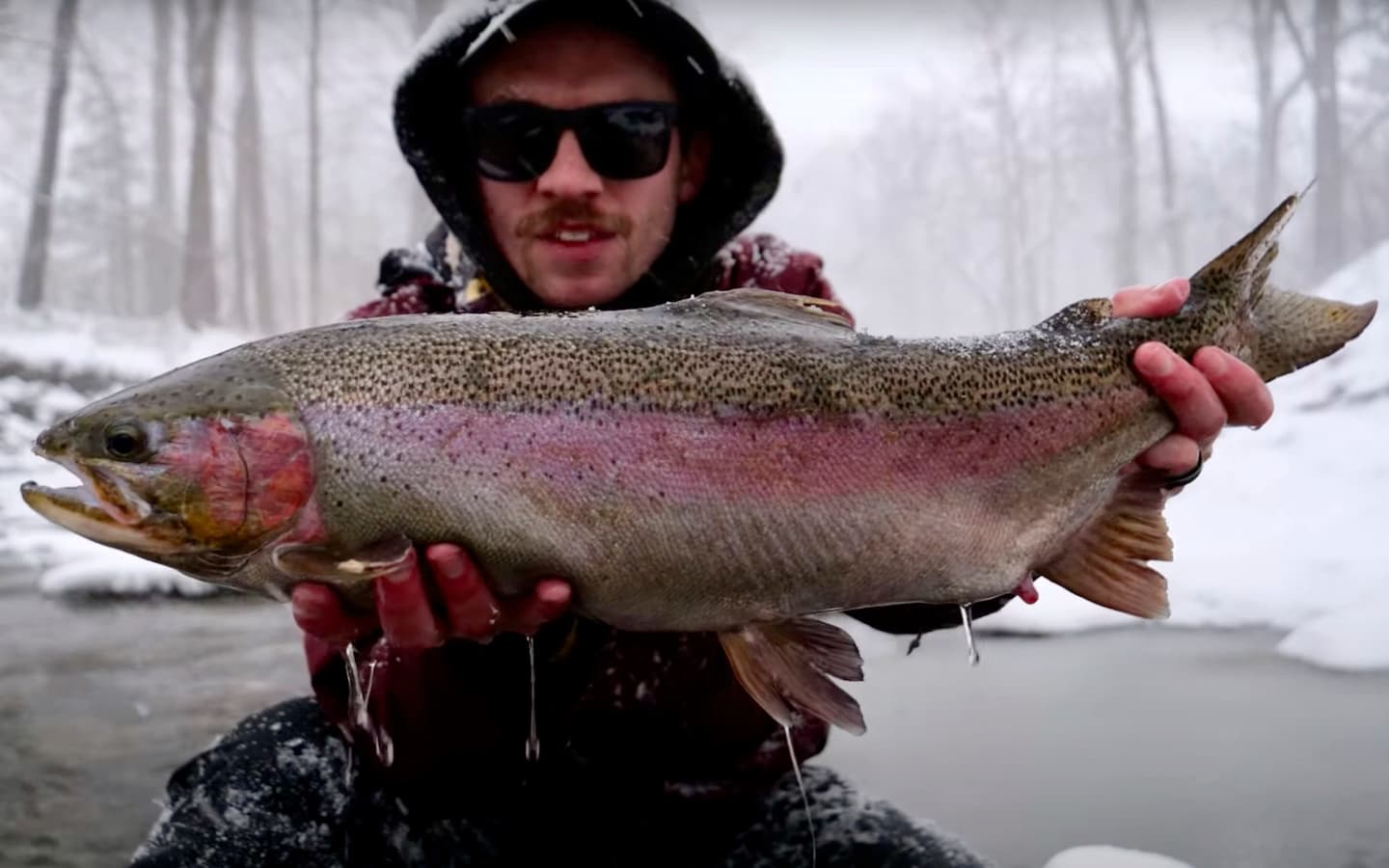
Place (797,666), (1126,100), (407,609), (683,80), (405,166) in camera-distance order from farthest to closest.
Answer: (1126,100) → (405,166) → (683,80) → (797,666) → (407,609)

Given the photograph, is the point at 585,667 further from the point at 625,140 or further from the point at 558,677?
the point at 625,140

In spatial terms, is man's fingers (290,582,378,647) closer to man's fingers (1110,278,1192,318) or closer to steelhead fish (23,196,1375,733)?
steelhead fish (23,196,1375,733)

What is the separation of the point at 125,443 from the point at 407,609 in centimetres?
55

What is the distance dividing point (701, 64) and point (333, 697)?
6.93ft

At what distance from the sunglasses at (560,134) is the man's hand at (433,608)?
1430 mm

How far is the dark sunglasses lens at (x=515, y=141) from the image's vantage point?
9.38 feet

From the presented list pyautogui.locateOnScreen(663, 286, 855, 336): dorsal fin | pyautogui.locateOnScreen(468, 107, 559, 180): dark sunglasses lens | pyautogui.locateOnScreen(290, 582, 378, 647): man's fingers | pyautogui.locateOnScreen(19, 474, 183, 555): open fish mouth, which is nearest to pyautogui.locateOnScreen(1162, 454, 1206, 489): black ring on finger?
pyautogui.locateOnScreen(663, 286, 855, 336): dorsal fin

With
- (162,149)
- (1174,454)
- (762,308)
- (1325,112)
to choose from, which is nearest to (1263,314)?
(1174,454)

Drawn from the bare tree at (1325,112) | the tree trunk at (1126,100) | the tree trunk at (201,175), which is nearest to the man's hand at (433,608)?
the tree trunk at (201,175)

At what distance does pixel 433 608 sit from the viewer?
1.89 m

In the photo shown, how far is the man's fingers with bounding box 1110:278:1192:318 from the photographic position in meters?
2.10

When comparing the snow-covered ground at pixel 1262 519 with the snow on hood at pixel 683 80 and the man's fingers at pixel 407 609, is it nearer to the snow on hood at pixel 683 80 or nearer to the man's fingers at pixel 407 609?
the snow on hood at pixel 683 80

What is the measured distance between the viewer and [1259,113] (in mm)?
26453

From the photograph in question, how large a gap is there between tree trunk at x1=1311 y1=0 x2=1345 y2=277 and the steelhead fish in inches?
933
